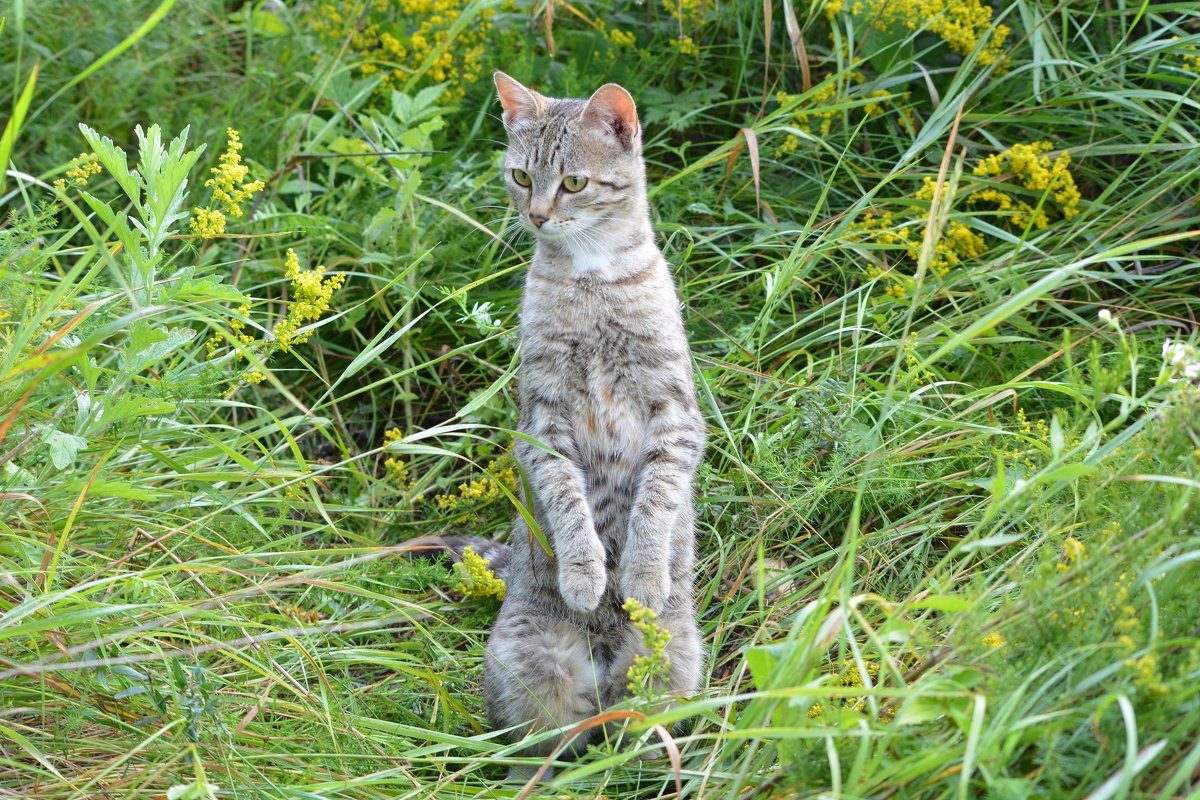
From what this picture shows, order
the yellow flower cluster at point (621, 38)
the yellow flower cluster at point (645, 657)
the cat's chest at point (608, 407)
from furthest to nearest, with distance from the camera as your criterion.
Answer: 1. the yellow flower cluster at point (621, 38)
2. the cat's chest at point (608, 407)
3. the yellow flower cluster at point (645, 657)

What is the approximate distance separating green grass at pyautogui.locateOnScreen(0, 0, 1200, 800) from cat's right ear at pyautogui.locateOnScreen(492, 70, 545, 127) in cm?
39

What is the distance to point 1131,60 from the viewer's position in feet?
11.9

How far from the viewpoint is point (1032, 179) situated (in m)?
3.57

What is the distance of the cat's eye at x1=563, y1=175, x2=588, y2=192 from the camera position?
10.1 ft

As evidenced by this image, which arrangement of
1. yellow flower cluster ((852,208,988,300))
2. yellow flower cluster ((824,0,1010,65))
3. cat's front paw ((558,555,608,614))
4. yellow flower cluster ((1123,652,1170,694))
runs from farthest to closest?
yellow flower cluster ((824,0,1010,65)) < yellow flower cluster ((852,208,988,300)) < cat's front paw ((558,555,608,614)) < yellow flower cluster ((1123,652,1170,694))

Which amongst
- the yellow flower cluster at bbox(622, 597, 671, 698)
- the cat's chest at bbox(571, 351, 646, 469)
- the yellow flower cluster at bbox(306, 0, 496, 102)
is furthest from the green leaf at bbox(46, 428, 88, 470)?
the yellow flower cluster at bbox(306, 0, 496, 102)

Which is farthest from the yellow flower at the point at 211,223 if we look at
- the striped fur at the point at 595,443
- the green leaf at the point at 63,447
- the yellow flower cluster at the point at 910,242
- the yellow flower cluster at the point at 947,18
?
the yellow flower cluster at the point at 947,18

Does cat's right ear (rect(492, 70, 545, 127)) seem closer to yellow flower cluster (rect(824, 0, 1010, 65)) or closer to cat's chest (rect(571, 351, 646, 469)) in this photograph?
cat's chest (rect(571, 351, 646, 469))

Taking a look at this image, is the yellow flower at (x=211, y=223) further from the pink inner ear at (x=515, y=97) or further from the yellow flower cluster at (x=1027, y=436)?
the yellow flower cluster at (x=1027, y=436)

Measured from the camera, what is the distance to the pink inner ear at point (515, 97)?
10.6 ft

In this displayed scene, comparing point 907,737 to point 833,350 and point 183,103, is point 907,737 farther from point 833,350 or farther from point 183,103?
point 183,103

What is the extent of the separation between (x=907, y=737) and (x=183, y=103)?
393 centimetres

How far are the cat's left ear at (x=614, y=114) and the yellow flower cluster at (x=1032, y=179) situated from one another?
4.04 feet

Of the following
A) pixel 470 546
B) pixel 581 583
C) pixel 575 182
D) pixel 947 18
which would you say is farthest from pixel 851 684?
pixel 947 18
